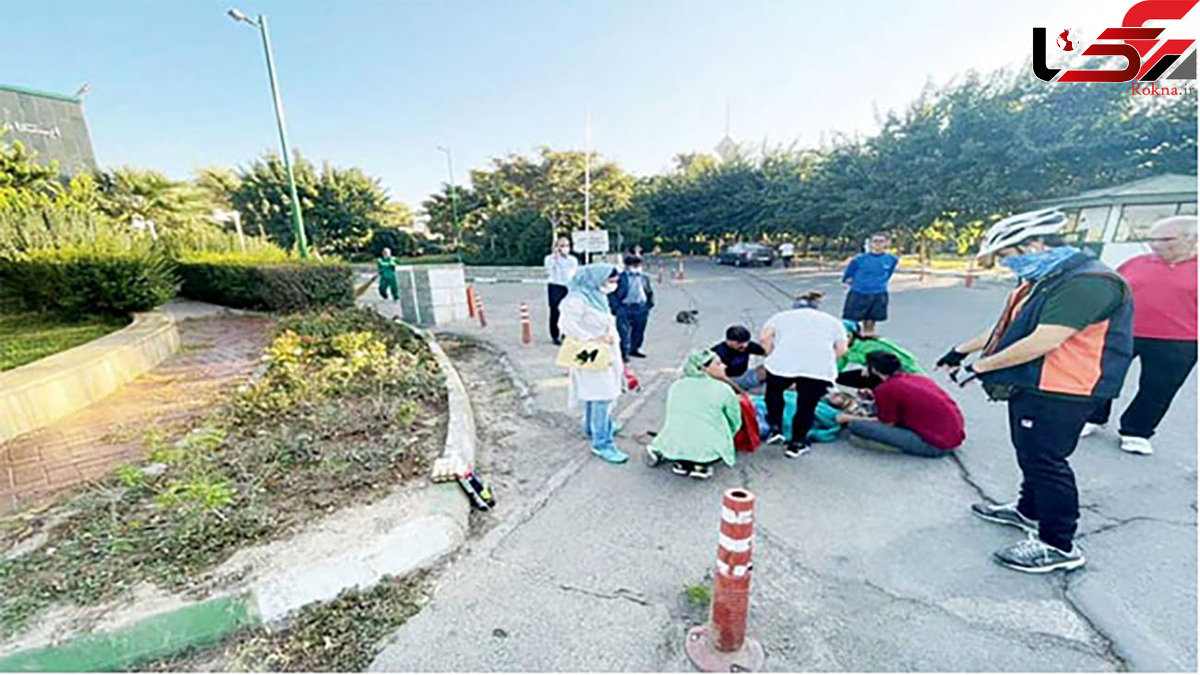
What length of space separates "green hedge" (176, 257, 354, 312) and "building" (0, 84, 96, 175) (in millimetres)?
14118

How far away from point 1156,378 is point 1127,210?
1676 centimetres

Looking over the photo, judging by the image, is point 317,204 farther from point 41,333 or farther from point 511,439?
point 511,439

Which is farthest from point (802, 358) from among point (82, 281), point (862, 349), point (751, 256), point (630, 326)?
point (751, 256)

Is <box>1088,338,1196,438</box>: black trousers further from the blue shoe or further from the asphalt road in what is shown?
the blue shoe

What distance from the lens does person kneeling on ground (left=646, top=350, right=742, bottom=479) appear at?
3.53 m

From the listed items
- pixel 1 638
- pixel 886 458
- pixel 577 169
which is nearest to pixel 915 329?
pixel 886 458

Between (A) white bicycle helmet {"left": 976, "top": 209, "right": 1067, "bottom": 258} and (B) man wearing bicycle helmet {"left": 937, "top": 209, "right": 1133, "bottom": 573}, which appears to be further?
(A) white bicycle helmet {"left": 976, "top": 209, "right": 1067, "bottom": 258}

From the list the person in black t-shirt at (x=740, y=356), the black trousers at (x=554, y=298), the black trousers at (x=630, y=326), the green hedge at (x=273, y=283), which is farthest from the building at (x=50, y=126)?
the person in black t-shirt at (x=740, y=356)

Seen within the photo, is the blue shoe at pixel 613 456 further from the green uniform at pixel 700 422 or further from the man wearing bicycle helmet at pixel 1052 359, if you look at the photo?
the man wearing bicycle helmet at pixel 1052 359

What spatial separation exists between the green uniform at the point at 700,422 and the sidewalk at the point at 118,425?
3.92m

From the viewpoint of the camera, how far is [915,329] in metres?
8.87

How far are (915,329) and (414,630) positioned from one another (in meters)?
9.45

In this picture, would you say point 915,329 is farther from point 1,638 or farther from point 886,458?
point 1,638

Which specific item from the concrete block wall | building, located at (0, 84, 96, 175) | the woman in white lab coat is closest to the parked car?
the concrete block wall
